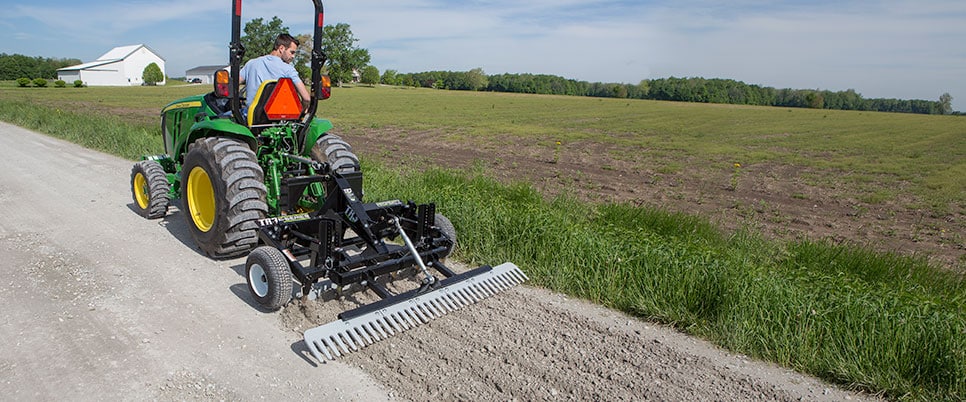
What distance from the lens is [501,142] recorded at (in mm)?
20484

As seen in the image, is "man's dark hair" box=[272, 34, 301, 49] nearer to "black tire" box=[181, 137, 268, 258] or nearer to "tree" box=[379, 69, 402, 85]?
"black tire" box=[181, 137, 268, 258]

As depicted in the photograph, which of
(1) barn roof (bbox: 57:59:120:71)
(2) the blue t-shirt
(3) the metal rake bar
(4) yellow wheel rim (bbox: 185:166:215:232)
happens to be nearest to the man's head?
(2) the blue t-shirt

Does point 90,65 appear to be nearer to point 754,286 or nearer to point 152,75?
point 152,75

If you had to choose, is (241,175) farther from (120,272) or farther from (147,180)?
(147,180)

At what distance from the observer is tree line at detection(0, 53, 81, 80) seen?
88.2 m

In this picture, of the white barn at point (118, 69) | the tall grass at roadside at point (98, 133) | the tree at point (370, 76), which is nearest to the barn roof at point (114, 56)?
the white barn at point (118, 69)

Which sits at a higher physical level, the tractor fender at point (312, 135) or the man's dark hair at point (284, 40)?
the man's dark hair at point (284, 40)

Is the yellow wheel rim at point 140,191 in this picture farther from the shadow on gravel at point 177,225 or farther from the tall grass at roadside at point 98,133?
the tall grass at roadside at point 98,133

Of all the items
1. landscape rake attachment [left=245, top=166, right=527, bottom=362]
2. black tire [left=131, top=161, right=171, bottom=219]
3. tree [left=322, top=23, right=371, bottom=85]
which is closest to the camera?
landscape rake attachment [left=245, top=166, right=527, bottom=362]

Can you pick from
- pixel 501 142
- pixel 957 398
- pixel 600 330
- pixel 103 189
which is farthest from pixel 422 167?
pixel 957 398

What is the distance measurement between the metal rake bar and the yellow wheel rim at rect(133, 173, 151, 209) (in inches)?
173

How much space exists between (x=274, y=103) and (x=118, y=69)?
104m

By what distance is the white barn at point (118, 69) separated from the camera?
89.1m

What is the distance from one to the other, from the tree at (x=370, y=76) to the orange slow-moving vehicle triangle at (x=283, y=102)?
277 ft
